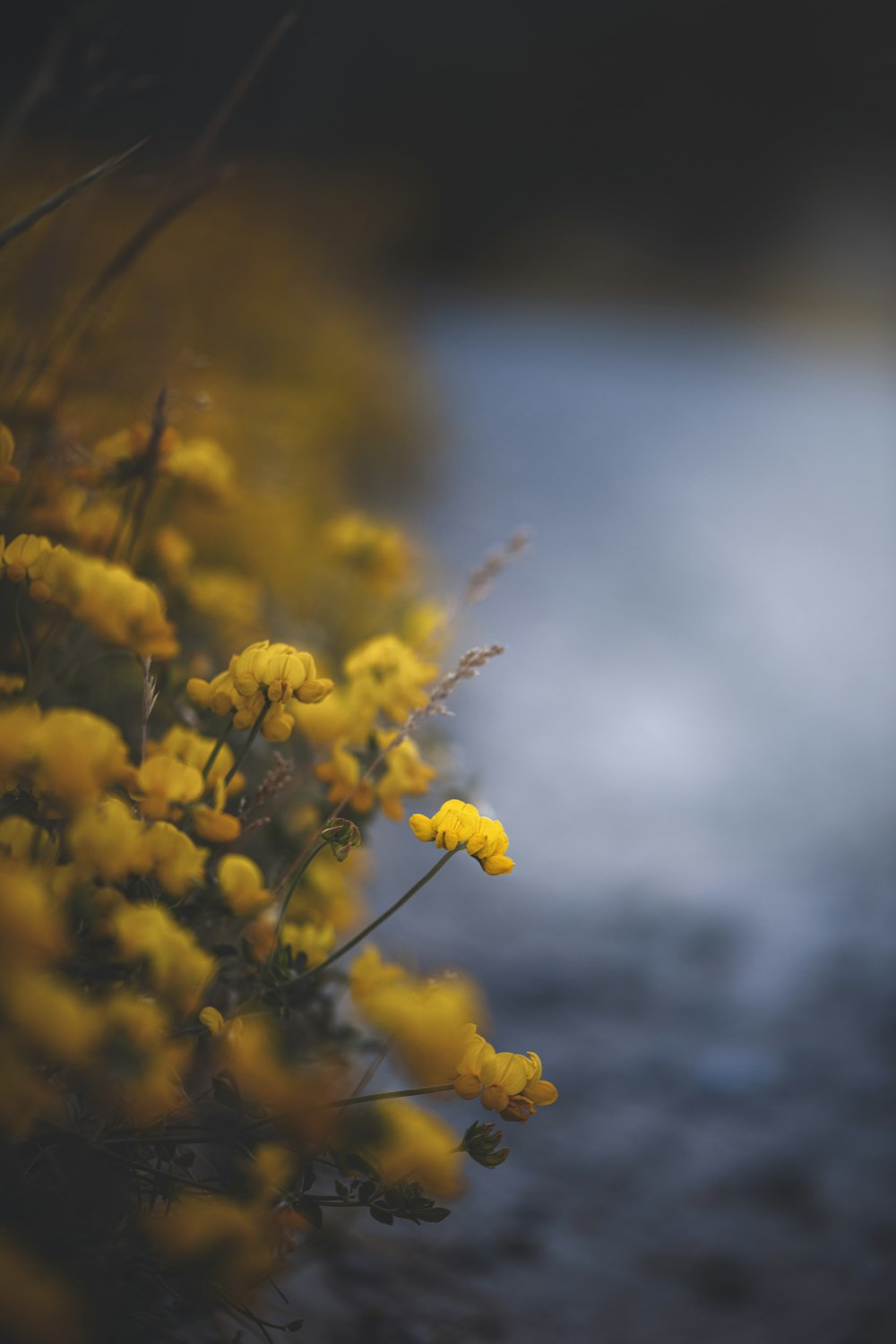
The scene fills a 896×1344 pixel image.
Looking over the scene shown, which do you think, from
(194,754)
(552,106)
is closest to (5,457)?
(194,754)

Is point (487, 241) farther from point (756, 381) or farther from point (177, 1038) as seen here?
point (177, 1038)

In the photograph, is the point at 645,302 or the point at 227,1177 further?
the point at 645,302

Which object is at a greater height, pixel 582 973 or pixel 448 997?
pixel 582 973

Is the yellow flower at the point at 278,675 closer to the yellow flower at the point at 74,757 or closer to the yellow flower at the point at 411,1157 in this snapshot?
the yellow flower at the point at 74,757

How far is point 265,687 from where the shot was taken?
468 millimetres

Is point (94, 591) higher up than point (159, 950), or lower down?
higher up

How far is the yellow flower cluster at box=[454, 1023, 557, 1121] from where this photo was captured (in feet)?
1.45

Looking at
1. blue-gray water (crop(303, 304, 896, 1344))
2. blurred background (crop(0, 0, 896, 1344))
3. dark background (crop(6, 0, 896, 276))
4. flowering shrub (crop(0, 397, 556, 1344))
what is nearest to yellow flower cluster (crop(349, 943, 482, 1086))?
flowering shrub (crop(0, 397, 556, 1344))

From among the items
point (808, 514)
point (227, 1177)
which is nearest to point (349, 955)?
point (227, 1177)

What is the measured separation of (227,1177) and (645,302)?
677cm

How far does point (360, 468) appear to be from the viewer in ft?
8.56

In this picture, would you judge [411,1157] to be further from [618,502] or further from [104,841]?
[618,502]

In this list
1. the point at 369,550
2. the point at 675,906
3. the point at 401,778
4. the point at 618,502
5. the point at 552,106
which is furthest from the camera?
the point at 552,106

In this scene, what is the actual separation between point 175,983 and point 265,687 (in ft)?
0.46
